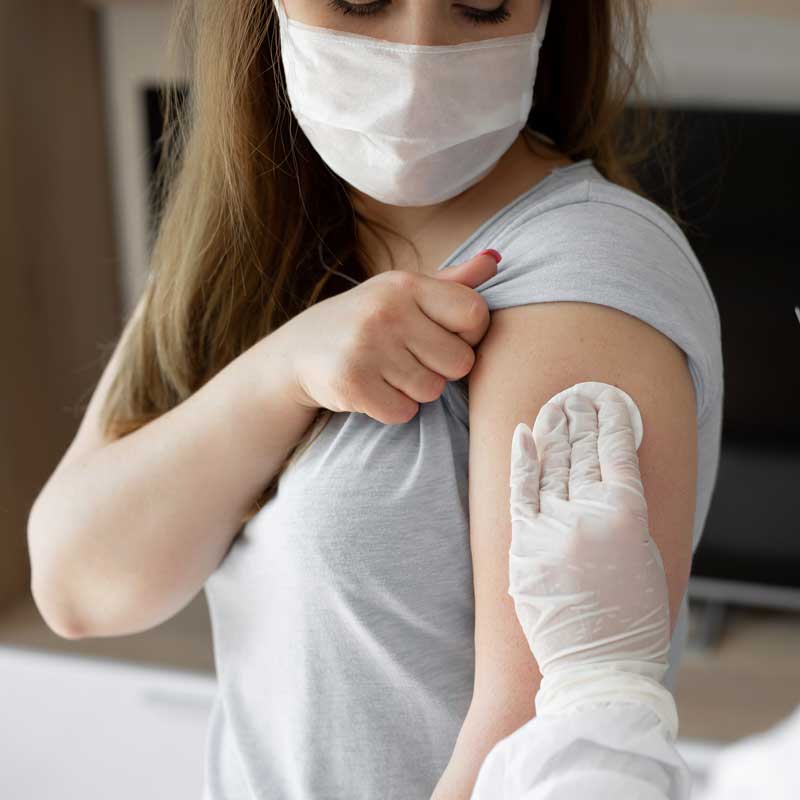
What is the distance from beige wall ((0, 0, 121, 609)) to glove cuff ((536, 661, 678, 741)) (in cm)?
192

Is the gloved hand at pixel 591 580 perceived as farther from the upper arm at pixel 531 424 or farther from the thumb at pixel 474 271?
the thumb at pixel 474 271

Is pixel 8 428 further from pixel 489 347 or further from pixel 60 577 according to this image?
pixel 489 347

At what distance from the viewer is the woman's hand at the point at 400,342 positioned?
0.76 m

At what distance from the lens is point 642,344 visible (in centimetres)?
73

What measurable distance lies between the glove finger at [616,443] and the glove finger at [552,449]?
1.0 inches

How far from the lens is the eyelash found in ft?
2.71

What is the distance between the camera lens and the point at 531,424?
0.73m

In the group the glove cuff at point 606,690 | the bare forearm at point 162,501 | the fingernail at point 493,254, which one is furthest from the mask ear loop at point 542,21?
the glove cuff at point 606,690

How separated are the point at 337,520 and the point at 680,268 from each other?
33cm

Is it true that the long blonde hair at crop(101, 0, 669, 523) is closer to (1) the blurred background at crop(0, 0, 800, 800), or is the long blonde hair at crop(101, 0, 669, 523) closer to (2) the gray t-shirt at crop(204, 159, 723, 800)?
(2) the gray t-shirt at crop(204, 159, 723, 800)

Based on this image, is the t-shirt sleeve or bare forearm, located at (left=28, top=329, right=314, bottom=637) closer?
the t-shirt sleeve

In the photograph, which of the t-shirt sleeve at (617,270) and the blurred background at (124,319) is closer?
the t-shirt sleeve at (617,270)

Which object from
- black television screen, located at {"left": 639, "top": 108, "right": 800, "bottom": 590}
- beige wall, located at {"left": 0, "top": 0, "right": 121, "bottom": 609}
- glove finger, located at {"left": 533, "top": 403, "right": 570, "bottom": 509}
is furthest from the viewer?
beige wall, located at {"left": 0, "top": 0, "right": 121, "bottom": 609}

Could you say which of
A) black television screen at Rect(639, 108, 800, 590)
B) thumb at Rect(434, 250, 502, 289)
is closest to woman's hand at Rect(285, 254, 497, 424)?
thumb at Rect(434, 250, 502, 289)
